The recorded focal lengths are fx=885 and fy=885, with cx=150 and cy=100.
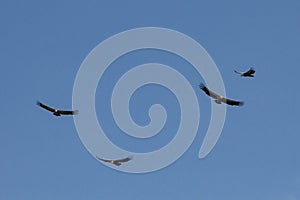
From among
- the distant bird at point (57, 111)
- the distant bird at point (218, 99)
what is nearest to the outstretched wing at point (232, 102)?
the distant bird at point (218, 99)

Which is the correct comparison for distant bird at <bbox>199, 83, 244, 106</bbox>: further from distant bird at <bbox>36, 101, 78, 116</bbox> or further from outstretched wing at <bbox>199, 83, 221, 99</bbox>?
distant bird at <bbox>36, 101, 78, 116</bbox>

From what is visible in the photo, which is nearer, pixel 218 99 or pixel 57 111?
pixel 218 99

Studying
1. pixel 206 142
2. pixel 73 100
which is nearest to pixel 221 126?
pixel 206 142

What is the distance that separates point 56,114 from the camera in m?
73.5

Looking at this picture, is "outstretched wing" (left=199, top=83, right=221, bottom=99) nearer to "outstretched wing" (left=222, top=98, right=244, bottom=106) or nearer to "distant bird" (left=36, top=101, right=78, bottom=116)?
"outstretched wing" (left=222, top=98, right=244, bottom=106)

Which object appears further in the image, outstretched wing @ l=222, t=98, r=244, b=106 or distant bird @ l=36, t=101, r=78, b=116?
distant bird @ l=36, t=101, r=78, b=116

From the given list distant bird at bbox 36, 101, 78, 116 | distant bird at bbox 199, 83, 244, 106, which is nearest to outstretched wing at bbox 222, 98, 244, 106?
distant bird at bbox 199, 83, 244, 106

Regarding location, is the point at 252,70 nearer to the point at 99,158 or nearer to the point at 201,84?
the point at 201,84

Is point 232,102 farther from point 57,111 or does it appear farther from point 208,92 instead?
point 57,111

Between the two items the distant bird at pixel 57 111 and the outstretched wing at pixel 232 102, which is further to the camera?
the distant bird at pixel 57 111

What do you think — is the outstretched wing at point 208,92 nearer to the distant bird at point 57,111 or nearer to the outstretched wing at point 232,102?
the outstretched wing at point 232,102

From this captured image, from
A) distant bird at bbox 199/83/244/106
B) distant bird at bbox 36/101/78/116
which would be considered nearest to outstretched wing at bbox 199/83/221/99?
distant bird at bbox 199/83/244/106

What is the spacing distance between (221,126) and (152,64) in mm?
7373

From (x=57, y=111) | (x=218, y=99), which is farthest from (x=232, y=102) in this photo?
(x=57, y=111)
